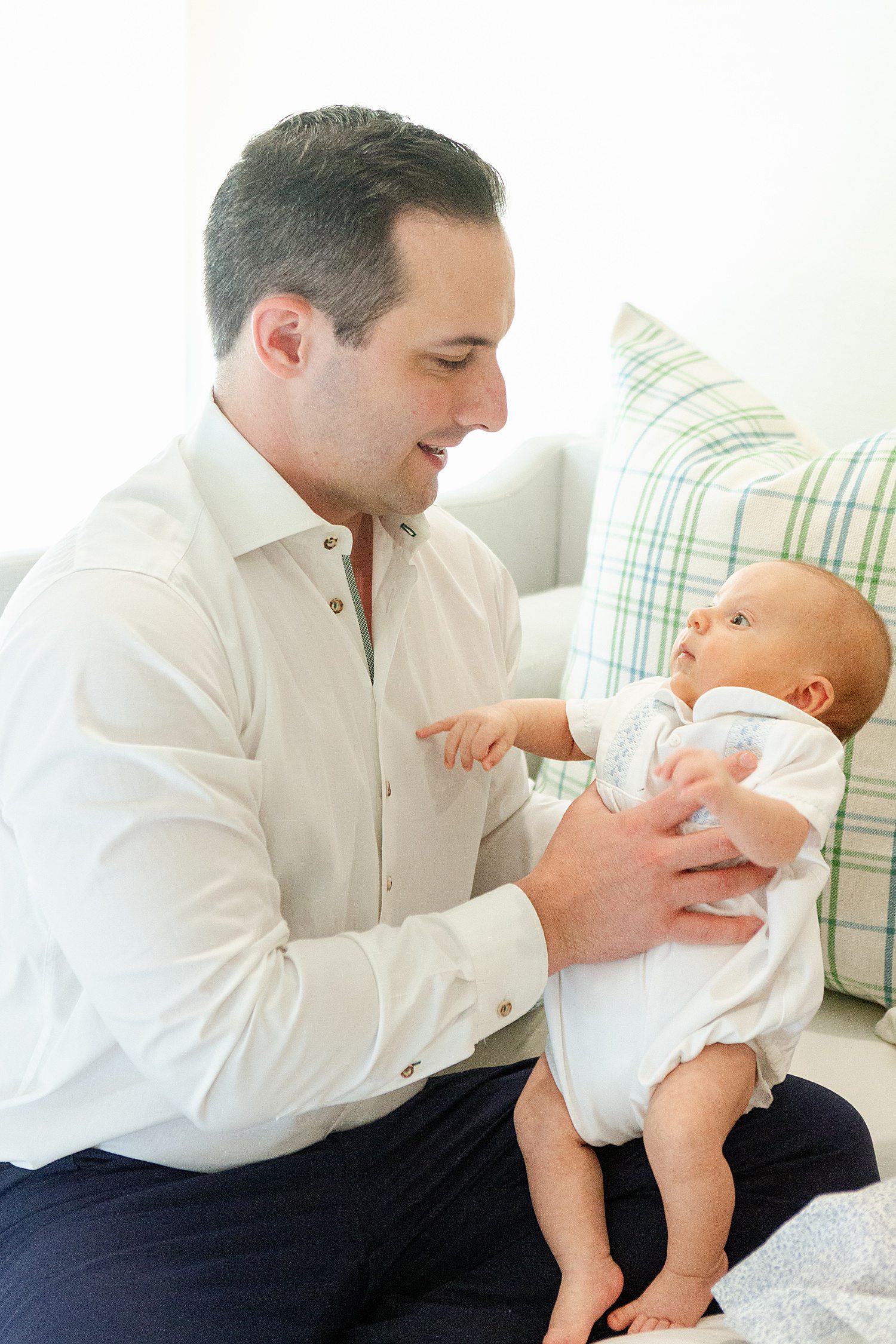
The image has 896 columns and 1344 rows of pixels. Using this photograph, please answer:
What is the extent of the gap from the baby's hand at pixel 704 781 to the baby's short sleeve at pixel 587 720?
256 mm

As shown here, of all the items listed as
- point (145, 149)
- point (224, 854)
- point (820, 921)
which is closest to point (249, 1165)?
point (224, 854)

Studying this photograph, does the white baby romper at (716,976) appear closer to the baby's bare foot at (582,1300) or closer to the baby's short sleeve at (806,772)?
the baby's short sleeve at (806,772)

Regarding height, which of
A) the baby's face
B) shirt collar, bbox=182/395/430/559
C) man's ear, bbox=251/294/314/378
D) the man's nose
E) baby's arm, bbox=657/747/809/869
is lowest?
baby's arm, bbox=657/747/809/869

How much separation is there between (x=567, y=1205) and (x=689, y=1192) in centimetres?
15

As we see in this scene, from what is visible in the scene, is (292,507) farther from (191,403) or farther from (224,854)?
(191,403)

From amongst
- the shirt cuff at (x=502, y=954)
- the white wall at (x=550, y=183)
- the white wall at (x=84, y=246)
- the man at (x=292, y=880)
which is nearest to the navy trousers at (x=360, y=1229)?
the man at (x=292, y=880)

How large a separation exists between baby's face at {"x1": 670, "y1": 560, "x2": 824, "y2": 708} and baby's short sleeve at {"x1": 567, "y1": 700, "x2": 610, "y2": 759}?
103 millimetres

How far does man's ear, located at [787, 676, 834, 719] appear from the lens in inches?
43.6

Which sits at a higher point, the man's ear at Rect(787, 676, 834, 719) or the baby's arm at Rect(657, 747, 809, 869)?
the man's ear at Rect(787, 676, 834, 719)

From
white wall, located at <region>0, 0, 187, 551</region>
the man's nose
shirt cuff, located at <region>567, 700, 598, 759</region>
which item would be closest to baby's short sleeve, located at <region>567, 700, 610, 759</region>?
shirt cuff, located at <region>567, 700, 598, 759</region>

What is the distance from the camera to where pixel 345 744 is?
1125 mm

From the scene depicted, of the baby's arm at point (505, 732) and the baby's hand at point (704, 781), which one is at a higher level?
the baby's hand at point (704, 781)

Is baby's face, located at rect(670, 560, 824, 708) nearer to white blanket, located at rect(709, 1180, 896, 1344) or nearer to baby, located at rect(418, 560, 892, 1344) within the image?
baby, located at rect(418, 560, 892, 1344)

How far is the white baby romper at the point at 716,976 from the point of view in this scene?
1.02 meters
